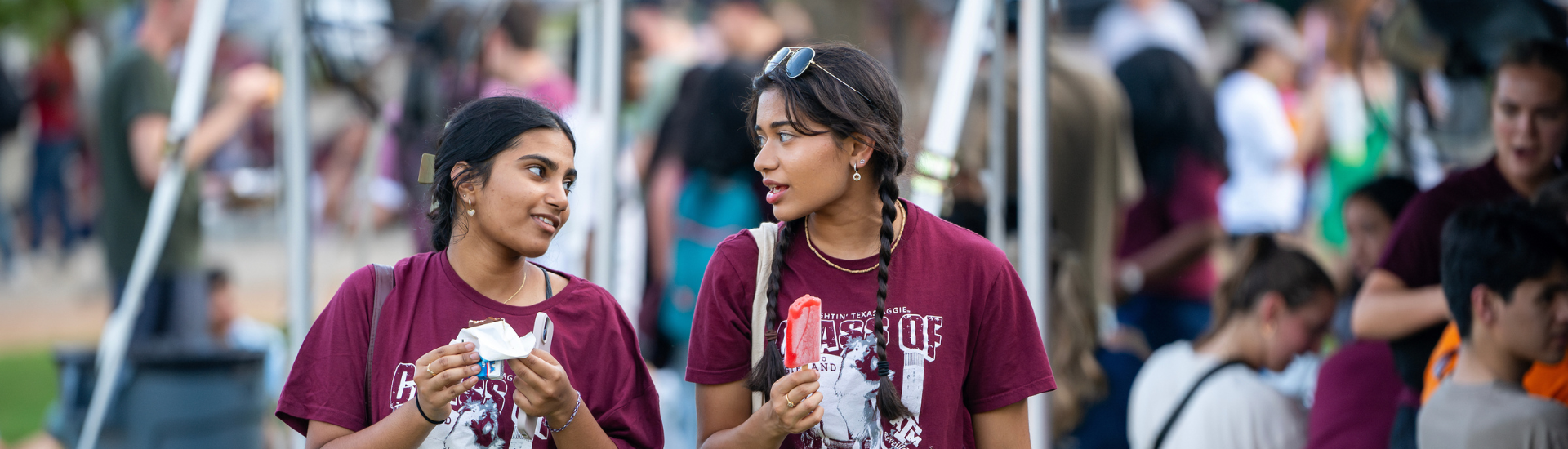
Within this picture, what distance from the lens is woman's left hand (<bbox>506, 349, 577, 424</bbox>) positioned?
1.81m

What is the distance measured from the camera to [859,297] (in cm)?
201

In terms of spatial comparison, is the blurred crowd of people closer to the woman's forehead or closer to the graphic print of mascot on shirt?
the woman's forehead

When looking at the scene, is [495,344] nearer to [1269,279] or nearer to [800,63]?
[800,63]

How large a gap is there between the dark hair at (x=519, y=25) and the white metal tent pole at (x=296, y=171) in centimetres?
186

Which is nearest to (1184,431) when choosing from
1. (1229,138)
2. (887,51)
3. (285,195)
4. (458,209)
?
(458,209)

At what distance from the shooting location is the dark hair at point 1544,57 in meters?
3.15

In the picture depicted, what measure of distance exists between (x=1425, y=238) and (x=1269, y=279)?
1.94 ft

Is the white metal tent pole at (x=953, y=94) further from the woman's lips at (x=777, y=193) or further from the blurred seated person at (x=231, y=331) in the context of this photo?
the blurred seated person at (x=231, y=331)

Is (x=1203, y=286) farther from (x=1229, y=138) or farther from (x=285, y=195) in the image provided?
(x=285, y=195)

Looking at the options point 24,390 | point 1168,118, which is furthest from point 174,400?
point 1168,118

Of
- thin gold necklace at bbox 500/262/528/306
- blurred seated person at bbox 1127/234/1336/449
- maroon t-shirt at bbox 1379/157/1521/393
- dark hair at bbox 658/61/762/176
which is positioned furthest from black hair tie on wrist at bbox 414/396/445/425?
dark hair at bbox 658/61/762/176

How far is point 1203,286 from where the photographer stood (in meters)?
5.26

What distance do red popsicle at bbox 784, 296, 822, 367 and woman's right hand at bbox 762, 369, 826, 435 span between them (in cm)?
2

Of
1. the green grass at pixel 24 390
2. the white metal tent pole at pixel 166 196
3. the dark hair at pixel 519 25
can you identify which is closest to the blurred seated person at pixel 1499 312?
the white metal tent pole at pixel 166 196
